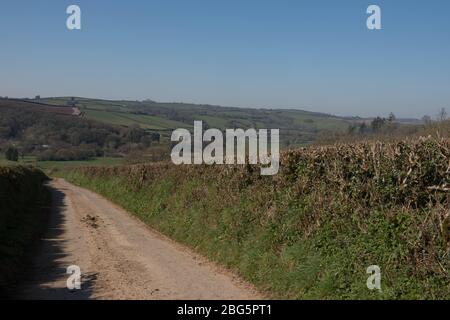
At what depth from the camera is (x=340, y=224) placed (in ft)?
34.8

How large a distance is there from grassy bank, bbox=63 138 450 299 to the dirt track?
0.75 metres

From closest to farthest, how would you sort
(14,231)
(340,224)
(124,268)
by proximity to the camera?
(340,224), (124,268), (14,231)

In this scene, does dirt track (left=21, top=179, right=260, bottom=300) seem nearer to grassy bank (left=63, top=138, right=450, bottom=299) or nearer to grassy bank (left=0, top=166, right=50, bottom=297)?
grassy bank (left=0, top=166, right=50, bottom=297)

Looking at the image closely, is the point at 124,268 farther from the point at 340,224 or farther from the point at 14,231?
the point at 14,231

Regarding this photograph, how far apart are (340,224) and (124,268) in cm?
547

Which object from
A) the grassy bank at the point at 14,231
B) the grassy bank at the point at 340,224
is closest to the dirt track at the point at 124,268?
the grassy bank at the point at 14,231

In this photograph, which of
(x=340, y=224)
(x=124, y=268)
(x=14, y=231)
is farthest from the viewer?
(x=14, y=231)

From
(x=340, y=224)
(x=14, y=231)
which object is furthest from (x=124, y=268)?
(x=14, y=231)

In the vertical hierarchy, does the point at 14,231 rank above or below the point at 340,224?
below

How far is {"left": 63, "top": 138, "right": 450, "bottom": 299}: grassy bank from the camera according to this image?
8.59 meters

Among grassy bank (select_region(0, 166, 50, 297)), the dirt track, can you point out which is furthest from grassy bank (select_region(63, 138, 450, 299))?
grassy bank (select_region(0, 166, 50, 297))

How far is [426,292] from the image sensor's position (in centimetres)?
783

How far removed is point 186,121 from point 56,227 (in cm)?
10923
